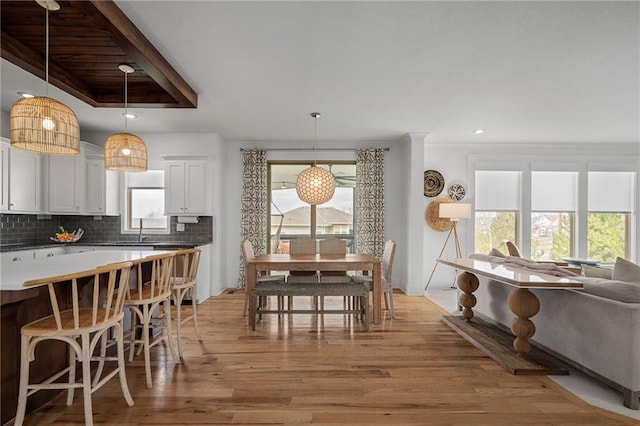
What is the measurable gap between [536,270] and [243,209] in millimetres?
4447

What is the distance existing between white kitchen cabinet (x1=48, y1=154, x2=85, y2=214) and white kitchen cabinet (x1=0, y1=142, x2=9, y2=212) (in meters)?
0.63

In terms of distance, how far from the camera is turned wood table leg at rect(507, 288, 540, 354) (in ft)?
9.70

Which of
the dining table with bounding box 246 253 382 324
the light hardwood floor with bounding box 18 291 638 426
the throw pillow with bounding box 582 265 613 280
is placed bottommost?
the light hardwood floor with bounding box 18 291 638 426

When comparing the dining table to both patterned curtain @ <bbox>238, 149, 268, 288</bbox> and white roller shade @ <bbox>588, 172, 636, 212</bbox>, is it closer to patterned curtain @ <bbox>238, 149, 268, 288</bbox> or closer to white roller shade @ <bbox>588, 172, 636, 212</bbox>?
patterned curtain @ <bbox>238, 149, 268, 288</bbox>

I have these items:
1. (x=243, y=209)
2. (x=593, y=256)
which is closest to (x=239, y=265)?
(x=243, y=209)

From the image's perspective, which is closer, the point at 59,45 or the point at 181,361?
the point at 59,45

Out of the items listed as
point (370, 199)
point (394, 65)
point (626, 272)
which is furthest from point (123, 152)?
point (626, 272)

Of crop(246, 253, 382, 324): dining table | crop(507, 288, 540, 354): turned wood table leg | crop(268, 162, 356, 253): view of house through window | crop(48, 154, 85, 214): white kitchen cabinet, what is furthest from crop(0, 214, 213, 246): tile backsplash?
crop(507, 288, 540, 354): turned wood table leg

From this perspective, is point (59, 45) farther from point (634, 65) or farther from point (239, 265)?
point (634, 65)

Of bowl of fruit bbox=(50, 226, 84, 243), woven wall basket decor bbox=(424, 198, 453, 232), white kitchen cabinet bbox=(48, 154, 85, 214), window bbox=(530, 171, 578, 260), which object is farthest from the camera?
window bbox=(530, 171, 578, 260)

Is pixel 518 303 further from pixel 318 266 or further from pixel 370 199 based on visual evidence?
pixel 370 199

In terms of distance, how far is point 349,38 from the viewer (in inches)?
104

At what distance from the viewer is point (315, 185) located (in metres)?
4.38

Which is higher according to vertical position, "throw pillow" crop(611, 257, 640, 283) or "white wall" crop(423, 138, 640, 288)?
"white wall" crop(423, 138, 640, 288)
